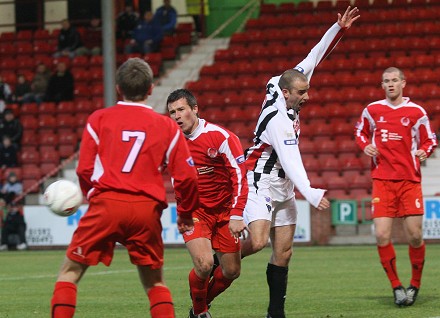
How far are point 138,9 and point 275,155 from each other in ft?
71.3

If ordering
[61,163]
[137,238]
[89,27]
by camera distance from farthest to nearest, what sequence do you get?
1. [89,27]
2. [61,163]
3. [137,238]

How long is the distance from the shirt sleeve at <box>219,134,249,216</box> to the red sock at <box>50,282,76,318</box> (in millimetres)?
2102

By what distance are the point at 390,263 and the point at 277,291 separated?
194 centimetres

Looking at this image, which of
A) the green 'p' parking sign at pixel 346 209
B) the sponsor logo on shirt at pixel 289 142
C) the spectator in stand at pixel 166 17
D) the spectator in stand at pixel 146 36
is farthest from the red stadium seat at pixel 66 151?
the sponsor logo on shirt at pixel 289 142

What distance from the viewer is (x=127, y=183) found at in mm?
6008

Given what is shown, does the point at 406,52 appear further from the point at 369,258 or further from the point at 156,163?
the point at 156,163

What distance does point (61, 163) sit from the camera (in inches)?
930

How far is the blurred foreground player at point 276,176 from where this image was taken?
797cm

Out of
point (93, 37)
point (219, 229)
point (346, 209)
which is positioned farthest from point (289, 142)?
point (93, 37)

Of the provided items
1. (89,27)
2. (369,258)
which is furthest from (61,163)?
(369,258)

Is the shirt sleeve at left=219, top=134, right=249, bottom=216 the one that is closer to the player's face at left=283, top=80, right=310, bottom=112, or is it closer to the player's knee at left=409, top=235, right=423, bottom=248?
the player's face at left=283, top=80, right=310, bottom=112

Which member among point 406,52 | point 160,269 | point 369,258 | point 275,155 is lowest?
point 369,258

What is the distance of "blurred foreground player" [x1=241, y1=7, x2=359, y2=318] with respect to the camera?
26.2 feet

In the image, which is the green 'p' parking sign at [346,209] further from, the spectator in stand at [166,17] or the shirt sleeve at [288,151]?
the shirt sleeve at [288,151]
